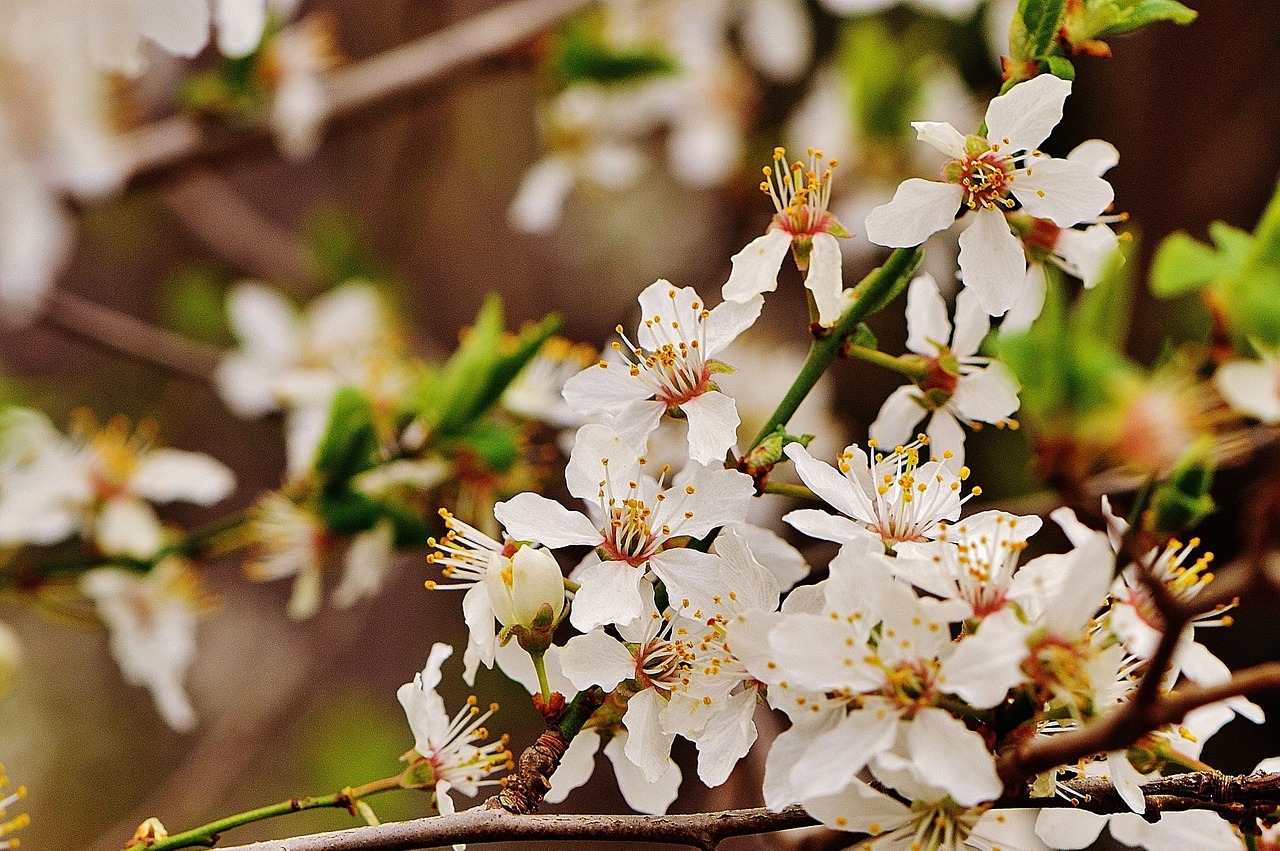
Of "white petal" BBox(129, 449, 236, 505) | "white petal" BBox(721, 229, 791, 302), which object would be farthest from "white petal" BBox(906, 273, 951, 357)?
"white petal" BBox(129, 449, 236, 505)

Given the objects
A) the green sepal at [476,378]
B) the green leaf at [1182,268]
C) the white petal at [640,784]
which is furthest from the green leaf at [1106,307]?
the green sepal at [476,378]

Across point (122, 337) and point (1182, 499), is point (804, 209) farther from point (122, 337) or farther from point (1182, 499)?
point (122, 337)

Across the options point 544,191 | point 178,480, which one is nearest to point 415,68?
point 544,191

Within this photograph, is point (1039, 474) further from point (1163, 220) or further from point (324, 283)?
point (1163, 220)

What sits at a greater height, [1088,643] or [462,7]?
[462,7]

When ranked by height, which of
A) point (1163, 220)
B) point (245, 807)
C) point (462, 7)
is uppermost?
point (462, 7)

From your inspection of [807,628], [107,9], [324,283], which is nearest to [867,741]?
[807,628]

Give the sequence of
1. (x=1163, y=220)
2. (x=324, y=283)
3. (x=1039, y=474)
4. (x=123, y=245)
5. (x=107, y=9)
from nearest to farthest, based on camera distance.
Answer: (x=1039, y=474) < (x=107, y=9) < (x=324, y=283) < (x=1163, y=220) < (x=123, y=245)

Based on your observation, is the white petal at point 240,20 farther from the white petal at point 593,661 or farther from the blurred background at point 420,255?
the blurred background at point 420,255
